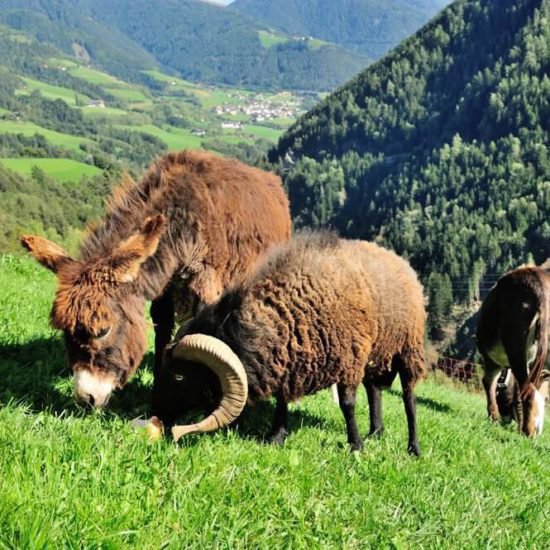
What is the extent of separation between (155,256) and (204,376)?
4.35 ft

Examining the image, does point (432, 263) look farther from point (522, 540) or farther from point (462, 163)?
point (522, 540)

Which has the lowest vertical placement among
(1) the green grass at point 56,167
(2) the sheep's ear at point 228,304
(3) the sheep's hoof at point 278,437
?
(1) the green grass at point 56,167

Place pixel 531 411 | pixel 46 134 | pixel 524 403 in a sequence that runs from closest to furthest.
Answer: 1. pixel 524 403
2. pixel 531 411
3. pixel 46 134

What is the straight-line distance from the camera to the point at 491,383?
1142cm

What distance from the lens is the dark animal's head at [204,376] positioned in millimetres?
5199

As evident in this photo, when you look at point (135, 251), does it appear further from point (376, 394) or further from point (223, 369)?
point (376, 394)

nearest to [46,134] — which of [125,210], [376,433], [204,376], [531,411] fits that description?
[531,411]

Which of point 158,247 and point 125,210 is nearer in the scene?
point 158,247

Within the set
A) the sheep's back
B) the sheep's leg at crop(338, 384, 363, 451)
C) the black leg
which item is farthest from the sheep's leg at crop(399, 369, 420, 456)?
the sheep's leg at crop(338, 384, 363, 451)

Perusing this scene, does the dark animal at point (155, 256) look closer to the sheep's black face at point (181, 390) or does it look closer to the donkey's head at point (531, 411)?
the sheep's black face at point (181, 390)

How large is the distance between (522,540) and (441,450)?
2.27 meters

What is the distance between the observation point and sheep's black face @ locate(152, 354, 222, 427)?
18.0ft

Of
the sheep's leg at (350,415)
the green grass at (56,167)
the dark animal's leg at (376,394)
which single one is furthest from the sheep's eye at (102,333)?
the green grass at (56,167)

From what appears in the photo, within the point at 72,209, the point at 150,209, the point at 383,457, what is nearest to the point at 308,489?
the point at 383,457
